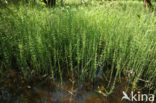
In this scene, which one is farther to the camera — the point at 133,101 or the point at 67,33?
the point at 67,33

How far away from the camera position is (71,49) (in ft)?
5.82

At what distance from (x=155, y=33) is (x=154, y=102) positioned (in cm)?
110

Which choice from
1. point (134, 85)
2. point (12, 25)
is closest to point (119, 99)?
point (134, 85)

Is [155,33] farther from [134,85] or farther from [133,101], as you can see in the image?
[133,101]

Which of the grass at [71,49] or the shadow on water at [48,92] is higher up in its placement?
the grass at [71,49]

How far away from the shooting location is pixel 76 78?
5.51 ft

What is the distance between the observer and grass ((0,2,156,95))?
1.61 m

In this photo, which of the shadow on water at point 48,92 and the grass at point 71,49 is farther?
the grass at point 71,49

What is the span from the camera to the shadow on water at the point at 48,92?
1.38m

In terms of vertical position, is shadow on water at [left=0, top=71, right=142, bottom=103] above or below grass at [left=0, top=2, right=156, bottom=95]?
below

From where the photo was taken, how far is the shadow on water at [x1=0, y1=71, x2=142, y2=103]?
138cm

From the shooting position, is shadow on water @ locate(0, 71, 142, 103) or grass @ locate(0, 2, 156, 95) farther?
grass @ locate(0, 2, 156, 95)

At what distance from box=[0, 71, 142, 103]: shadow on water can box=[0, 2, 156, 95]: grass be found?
101mm

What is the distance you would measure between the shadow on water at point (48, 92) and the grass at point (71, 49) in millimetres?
101
